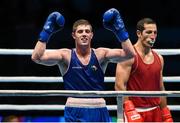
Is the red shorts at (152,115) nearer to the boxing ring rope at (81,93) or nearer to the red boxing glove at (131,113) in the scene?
the red boxing glove at (131,113)

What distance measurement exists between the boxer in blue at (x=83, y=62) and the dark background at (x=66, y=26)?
2.61 m

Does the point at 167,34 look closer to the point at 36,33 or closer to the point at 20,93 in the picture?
the point at 36,33

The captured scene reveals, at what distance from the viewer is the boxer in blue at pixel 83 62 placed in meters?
3.44

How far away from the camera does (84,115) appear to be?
347cm

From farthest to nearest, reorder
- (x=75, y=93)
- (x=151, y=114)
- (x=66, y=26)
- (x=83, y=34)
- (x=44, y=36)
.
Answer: (x=66, y=26) → (x=151, y=114) → (x=83, y=34) → (x=44, y=36) → (x=75, y=93)

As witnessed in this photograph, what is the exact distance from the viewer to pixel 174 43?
22.2 ft

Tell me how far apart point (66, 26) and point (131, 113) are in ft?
10.8

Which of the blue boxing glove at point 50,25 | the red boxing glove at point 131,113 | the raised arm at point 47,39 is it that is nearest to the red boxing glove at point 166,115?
the red boxing glove at point 131,113

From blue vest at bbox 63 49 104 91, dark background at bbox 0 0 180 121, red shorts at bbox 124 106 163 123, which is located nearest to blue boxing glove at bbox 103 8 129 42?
blue vest at bbox 63 49 104 91

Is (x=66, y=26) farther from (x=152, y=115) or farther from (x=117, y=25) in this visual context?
(x=117, y=25)

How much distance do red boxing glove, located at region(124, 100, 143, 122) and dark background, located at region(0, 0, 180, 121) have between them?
257cm

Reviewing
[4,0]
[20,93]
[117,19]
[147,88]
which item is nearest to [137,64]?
[147,88]

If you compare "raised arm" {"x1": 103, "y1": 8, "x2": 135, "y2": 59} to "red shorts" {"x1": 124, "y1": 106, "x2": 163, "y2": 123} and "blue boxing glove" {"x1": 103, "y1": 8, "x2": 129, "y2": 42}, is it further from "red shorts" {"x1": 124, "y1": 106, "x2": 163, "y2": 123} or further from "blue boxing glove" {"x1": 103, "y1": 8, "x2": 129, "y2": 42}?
"red shorts" {"x1": 124, "y1": 106, "x2": 163, "y2": 123}

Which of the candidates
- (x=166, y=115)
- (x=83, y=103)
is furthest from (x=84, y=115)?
(x=166, y=115)
